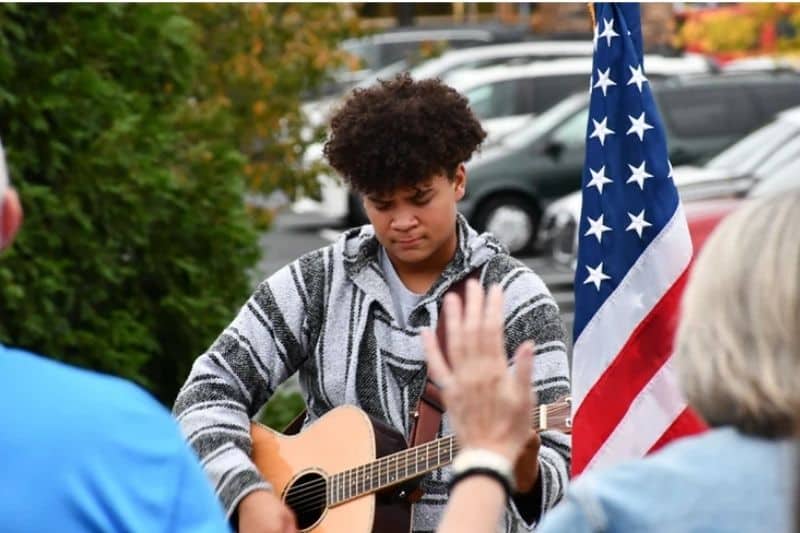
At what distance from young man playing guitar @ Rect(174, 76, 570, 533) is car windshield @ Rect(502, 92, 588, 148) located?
14794 mm

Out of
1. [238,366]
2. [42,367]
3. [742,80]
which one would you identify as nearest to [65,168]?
[238,366]

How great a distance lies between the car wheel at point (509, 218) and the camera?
19.2 metres

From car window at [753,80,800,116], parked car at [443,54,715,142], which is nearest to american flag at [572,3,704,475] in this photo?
car window at [753,80,800,116]

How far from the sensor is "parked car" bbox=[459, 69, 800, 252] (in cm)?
1888

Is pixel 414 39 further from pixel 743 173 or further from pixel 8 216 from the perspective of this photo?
pixel 8 216

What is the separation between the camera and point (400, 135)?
4.22 m

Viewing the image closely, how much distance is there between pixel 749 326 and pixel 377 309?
208 centimetres

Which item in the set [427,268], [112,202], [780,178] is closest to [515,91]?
[780,178]

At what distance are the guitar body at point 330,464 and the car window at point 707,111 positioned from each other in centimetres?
1487

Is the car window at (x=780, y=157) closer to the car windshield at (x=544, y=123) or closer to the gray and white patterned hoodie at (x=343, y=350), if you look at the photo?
the car windshield at (x=544, y=123)

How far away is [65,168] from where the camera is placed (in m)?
6.83

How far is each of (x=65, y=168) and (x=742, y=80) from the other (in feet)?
44.4

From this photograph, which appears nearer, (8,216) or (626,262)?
(8,216)

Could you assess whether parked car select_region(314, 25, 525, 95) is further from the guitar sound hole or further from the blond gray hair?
the blond gray hair
